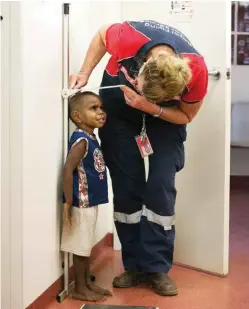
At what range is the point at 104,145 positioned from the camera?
2162mm

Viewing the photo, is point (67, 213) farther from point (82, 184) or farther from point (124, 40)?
point (124, 40)

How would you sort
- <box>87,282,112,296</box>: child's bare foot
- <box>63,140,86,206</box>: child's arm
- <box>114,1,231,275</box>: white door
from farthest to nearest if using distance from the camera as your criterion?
<box>114,1,231,275</box>: white door → <box>87,282,112,296</box>: child's bare foot → <box>63,140,86,206</box>: child's arm

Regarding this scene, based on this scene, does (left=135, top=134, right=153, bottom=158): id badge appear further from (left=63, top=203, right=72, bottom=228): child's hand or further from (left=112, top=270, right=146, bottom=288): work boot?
(left=112, top=270, right=146, bottom=288): work boot

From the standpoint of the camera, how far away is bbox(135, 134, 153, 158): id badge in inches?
81.6

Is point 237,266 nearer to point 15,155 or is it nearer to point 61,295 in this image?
point 61,295

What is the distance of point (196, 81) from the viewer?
73.8 inches

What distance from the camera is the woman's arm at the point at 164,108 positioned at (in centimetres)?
188

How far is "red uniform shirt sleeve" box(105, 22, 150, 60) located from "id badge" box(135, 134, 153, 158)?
35cm

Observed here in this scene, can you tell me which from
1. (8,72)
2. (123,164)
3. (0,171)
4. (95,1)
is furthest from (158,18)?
(0,171)

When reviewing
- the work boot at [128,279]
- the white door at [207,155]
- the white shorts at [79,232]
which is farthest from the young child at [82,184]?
the white door at [207,155]

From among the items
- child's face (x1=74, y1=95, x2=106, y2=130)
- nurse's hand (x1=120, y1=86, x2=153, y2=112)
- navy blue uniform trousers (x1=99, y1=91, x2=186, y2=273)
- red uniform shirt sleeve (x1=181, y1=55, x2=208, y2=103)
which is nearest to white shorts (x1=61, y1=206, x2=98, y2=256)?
navy blue uniform trousers (x1=99, y1=91, x2=186, y2=273)

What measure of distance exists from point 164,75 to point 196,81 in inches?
7.3

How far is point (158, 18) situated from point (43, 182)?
3.48 ft

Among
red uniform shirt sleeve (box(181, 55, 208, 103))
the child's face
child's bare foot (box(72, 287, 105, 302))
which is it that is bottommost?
child's bare foot (box(72, 287, 105, 302))
